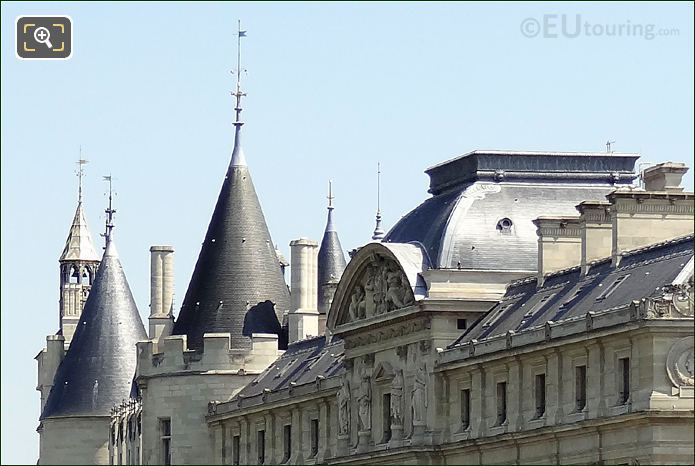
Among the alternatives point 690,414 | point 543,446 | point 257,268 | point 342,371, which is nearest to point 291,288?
point 257,268

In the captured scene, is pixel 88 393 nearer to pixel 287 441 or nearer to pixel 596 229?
pixel 287 441

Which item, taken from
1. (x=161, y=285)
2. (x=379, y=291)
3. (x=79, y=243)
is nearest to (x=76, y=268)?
(x=79, y=243)

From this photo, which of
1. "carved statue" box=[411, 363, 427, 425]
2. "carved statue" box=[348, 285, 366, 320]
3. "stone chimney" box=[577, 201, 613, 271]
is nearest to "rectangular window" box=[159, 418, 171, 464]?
"carved statue" box=[348, 285, 366, 320]

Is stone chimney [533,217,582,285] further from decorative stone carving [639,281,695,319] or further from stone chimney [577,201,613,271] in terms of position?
decorative stone carving [639,281,695,319]

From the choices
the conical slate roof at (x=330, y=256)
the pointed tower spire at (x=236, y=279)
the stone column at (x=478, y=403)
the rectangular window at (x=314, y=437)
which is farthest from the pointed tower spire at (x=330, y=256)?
the stone column at (x=478, y=403)

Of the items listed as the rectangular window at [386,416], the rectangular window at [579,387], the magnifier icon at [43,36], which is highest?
the magnifier icon at [43,36]

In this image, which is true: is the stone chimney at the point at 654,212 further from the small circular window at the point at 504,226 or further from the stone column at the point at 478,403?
the small circular window at the point at 504,226

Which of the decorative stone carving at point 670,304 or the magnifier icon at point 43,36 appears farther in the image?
the decorative stone carving at point 670,304

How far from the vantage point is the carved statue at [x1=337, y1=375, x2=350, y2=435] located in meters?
84.2

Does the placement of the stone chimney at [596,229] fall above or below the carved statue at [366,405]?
above

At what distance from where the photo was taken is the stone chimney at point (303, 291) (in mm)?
100438

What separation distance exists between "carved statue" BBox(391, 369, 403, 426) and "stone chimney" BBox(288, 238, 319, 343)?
66.5ft

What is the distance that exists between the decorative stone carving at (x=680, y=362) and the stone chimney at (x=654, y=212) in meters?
7.93

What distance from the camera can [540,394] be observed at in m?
69.1
